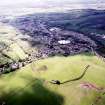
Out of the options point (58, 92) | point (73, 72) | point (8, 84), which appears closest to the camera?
point (58, 92)

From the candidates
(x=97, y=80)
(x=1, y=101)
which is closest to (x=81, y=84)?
(x=97, y=80)

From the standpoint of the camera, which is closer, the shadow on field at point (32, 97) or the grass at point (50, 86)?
the shadow on field at point (32, 97)

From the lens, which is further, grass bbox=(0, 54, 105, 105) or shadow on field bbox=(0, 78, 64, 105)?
grass bbox=(0, 54, 105, 105)

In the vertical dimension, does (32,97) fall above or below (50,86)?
below

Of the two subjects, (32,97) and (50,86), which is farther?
(50,86)

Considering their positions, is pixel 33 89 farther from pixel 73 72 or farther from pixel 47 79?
pixel 73 72
